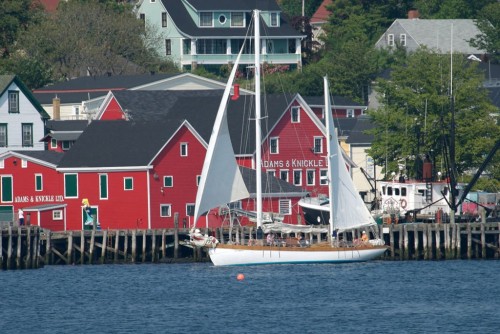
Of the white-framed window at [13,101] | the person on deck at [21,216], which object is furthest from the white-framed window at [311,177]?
the person on deck at [21,216]

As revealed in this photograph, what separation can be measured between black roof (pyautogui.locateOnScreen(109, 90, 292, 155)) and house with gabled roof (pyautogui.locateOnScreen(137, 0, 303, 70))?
38439mm

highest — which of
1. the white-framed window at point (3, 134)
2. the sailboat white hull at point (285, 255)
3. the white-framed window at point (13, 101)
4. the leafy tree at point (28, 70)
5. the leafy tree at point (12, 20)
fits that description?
the leafy tree at point (12, 20)

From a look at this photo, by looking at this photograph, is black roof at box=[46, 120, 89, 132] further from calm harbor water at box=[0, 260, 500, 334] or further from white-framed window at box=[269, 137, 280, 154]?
calm harbor water at box=[0, 260, 500, 334]

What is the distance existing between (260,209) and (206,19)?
7058 cm

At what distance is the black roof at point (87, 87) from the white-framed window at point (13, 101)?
67.4ft

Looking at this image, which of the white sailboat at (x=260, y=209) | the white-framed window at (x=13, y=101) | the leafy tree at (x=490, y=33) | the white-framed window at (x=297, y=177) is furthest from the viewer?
the leafy tree at (x=490, y=33)

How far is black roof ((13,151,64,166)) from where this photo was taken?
9812 centimetres

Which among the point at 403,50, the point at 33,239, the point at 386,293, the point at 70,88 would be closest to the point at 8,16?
the point at 70,88

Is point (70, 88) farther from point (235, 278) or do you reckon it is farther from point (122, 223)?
point (235, 278)

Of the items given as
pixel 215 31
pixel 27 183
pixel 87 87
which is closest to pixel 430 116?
pixel 27 183

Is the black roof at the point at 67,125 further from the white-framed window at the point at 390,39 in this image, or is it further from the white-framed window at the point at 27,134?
the white-framed window at the point at 390,39

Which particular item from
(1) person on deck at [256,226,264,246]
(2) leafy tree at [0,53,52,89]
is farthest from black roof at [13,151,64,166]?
(2) leafy tree at [0,53,52,89]

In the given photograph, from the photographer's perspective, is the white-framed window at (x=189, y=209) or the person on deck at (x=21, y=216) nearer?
the person on deck at (x=21, y=216)

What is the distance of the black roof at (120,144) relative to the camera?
96750 millimetres
